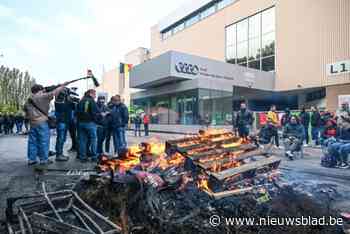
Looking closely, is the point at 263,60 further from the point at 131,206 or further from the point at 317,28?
the point at 131,206

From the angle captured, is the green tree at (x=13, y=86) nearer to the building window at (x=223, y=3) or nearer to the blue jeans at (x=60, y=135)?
the building window at (x=223, y=3)

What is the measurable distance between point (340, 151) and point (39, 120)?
25.4 ft

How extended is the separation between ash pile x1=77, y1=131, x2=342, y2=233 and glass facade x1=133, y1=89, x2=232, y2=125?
16617 mm

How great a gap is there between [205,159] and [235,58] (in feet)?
87.7

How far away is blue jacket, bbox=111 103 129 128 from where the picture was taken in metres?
8.02

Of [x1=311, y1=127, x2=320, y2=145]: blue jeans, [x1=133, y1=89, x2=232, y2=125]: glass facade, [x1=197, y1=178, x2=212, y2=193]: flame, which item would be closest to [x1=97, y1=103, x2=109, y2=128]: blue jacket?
[x1=197, y1=178, x2=212, y2=193]: flame

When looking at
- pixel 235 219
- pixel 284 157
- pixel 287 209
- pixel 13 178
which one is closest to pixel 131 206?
pixel 235 219

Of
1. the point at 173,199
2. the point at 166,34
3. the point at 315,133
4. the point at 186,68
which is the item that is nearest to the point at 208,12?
the point at 166,34

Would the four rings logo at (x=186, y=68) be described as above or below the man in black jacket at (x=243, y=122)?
above

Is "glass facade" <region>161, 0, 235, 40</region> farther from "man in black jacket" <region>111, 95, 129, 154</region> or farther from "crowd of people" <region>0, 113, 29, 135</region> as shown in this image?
"man in black jacket" <region>111, 95, 129, 154</region>

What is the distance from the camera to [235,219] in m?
3.21

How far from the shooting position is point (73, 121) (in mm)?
8430

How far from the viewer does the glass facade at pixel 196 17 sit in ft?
103

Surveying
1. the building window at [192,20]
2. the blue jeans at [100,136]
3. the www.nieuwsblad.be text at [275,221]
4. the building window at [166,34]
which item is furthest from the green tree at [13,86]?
the www.nieuwsblad.be text at [275,221]
